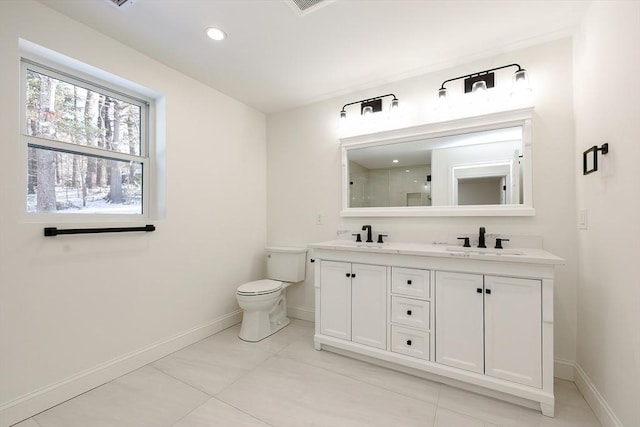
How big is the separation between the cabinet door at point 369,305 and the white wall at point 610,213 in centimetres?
119

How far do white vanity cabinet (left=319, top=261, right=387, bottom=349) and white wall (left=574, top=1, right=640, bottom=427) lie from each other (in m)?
1.19

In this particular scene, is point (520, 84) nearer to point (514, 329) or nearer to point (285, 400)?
point (514, 329)

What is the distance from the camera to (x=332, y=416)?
1545mm

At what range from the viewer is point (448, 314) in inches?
71.7

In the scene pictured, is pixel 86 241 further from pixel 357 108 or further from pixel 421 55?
pixel 421 55

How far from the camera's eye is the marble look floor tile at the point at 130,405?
1501 millimetres

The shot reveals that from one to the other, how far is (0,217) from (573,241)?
137 inches

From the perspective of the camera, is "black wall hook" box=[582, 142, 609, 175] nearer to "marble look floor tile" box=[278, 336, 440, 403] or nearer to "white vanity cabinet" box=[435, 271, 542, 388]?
"white vanity cabinet" box=[435, 271, 542, 388]

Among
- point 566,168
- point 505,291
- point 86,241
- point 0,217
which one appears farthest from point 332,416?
point 566,168

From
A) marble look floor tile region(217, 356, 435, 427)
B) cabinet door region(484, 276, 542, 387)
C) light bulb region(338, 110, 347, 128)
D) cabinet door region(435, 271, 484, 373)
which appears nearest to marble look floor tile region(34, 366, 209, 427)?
marble look floor tile region(217, 356, 435, 427)

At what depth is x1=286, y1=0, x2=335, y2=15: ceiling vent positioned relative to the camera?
5.33 ft

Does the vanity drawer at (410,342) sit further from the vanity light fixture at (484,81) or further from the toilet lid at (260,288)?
the vanity light fixture at (484,81)

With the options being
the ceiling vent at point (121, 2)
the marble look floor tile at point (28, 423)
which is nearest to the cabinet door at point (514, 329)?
the marble look floor tile at point (28, 423)

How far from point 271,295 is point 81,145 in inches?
72.4
